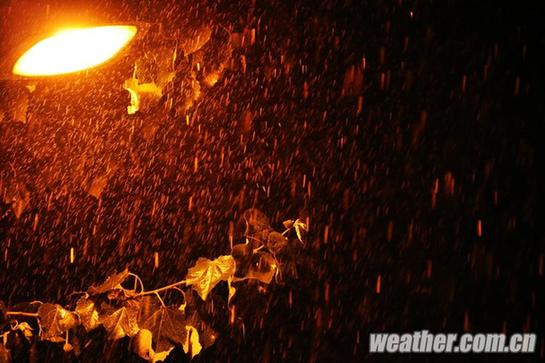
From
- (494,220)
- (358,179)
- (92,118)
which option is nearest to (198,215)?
(92,118)

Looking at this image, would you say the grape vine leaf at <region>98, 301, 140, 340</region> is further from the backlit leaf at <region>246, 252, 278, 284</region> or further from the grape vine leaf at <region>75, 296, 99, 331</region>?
the backlit leaf at <region>246, 252, 278, 284</region>

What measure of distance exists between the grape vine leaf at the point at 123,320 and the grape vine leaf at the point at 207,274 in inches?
7.2

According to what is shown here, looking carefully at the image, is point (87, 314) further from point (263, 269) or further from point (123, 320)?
point (263, 269)

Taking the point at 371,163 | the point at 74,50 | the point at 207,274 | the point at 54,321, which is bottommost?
the point at 54,321

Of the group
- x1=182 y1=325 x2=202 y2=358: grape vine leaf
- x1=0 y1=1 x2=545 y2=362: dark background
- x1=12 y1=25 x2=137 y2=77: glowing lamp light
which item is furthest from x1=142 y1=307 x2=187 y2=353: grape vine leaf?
x1=0 y1=1 x2=545 y2=362: dark background

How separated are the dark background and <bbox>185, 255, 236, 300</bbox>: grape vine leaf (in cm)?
142

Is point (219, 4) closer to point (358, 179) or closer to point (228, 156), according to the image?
point (228, 156)

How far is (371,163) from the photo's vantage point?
10.7 ft

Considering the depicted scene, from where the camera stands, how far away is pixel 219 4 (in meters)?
3.15

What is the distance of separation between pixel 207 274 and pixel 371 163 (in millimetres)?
1919

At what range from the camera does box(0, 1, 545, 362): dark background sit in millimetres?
3066

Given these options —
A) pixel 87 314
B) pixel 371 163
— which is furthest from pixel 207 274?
pixel 371 163

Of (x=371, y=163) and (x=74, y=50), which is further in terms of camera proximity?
(x=371, y=163)

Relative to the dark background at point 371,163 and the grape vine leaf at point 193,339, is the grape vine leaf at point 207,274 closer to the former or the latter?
the grape vine leaf at point 193,339
